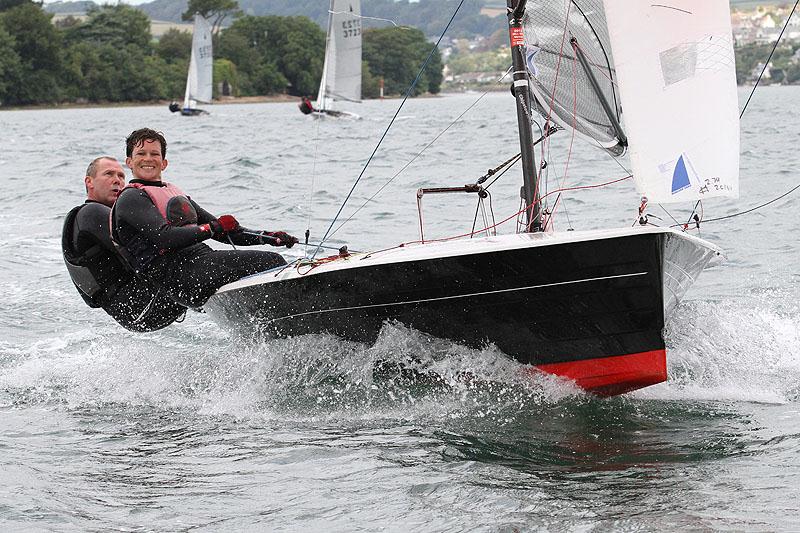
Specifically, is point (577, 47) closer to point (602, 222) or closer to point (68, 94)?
point (602, 222)

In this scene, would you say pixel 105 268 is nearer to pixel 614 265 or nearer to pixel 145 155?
pixel 145 155

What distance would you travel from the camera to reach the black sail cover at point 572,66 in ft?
21.9

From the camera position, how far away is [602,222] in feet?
38.8

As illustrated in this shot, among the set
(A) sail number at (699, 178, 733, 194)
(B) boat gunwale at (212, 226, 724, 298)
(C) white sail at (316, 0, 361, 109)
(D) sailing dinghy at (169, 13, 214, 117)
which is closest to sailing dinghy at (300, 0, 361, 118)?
(C) white sail at (316, 0, 361, 109)

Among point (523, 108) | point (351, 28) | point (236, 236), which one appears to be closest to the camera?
point (523, 108)

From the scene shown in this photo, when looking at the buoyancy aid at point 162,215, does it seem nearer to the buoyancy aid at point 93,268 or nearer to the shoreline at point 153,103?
the buoyancy aid at point 93,268

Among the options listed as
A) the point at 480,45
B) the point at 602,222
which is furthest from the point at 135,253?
the point at 480,45

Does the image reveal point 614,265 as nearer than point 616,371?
Yes

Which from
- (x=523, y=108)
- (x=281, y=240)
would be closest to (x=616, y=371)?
(x=523, y=108)

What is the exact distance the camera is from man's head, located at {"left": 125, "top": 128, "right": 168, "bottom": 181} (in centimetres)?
606

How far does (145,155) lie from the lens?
6.07 metres

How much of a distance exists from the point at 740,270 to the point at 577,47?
3251 millimetres

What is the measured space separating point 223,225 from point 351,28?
29.2 m

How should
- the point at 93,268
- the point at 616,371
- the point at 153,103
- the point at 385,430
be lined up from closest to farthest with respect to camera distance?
1. the point at 385,430
2. the point at 616,371
3. the point at 93,268
4. the point at 153,103
